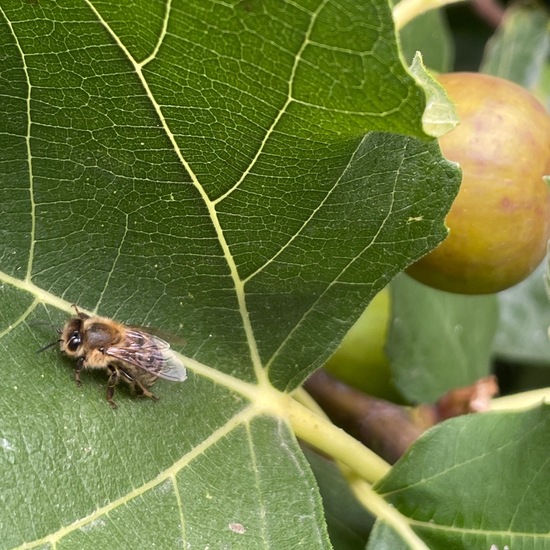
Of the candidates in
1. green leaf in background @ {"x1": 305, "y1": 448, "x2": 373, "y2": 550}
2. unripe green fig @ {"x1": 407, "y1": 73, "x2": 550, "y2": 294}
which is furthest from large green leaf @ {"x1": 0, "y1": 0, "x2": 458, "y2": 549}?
green leaf in background @ {"x1": 305, "y1": 448, "x2": 373, "y2": 550}

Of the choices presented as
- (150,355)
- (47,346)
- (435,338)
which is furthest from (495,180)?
(435,338)

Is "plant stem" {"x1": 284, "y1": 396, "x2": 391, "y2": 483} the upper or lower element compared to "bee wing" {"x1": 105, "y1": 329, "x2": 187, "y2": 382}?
lower

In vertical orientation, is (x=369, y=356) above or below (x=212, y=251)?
below

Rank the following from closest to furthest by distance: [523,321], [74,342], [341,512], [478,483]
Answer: [74,342], [478,483], [341,512], [523,321]

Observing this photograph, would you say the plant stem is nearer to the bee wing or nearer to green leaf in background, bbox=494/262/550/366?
the bee wing

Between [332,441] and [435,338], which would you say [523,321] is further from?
[332,441]
